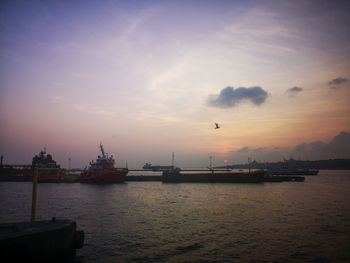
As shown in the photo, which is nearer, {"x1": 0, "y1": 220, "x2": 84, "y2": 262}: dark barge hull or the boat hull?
{"x1": 0, "y1": 220, "x2": 84, "y2": 262}: dark barge hull

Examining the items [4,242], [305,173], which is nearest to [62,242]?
[4,242]

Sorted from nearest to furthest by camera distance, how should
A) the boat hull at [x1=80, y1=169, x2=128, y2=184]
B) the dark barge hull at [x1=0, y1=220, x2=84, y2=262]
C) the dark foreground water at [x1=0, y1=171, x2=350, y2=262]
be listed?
the dark barge hull at [x1=0, y1=220, x2=84, y2=262] → the dark foreground water at [x1=0, y1=171, x2=350, y2=262] → the boat hull at [x1=80, y1=169, x2=128, y2=184]

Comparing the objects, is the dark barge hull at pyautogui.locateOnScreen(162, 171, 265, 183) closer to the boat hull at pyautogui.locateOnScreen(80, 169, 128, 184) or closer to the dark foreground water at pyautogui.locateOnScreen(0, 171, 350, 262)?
the boat hull at pyautogui.locateOnScreen(80, 169, 128, 184)

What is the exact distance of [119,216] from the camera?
2502 centimetres

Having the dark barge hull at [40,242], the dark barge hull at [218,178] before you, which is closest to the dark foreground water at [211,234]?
the dark barge hull at [40,242]

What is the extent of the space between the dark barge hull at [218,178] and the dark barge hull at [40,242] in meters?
70.5

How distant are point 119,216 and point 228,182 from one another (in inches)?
2312

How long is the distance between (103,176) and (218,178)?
39366 millimetres

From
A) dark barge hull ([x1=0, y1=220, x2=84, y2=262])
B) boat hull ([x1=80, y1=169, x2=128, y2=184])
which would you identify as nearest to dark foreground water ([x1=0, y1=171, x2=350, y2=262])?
dark barge hull ([x1=0, y1=220, x2=84, y2=262])

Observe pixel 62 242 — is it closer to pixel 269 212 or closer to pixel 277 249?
pixel 277 249

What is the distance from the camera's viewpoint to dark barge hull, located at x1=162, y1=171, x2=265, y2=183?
7522 cm

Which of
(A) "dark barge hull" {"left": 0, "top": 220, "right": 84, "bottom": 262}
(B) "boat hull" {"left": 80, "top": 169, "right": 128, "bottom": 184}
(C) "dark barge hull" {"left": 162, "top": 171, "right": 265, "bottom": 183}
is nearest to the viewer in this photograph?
(A) "dark barge hull" {"left": 0, "top": 220, "right": 84, "bottom": 262}

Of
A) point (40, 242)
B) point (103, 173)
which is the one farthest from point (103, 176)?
point (40, 242)

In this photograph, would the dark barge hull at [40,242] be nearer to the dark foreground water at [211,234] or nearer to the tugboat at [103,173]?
the dark foreground water at [211,234]
